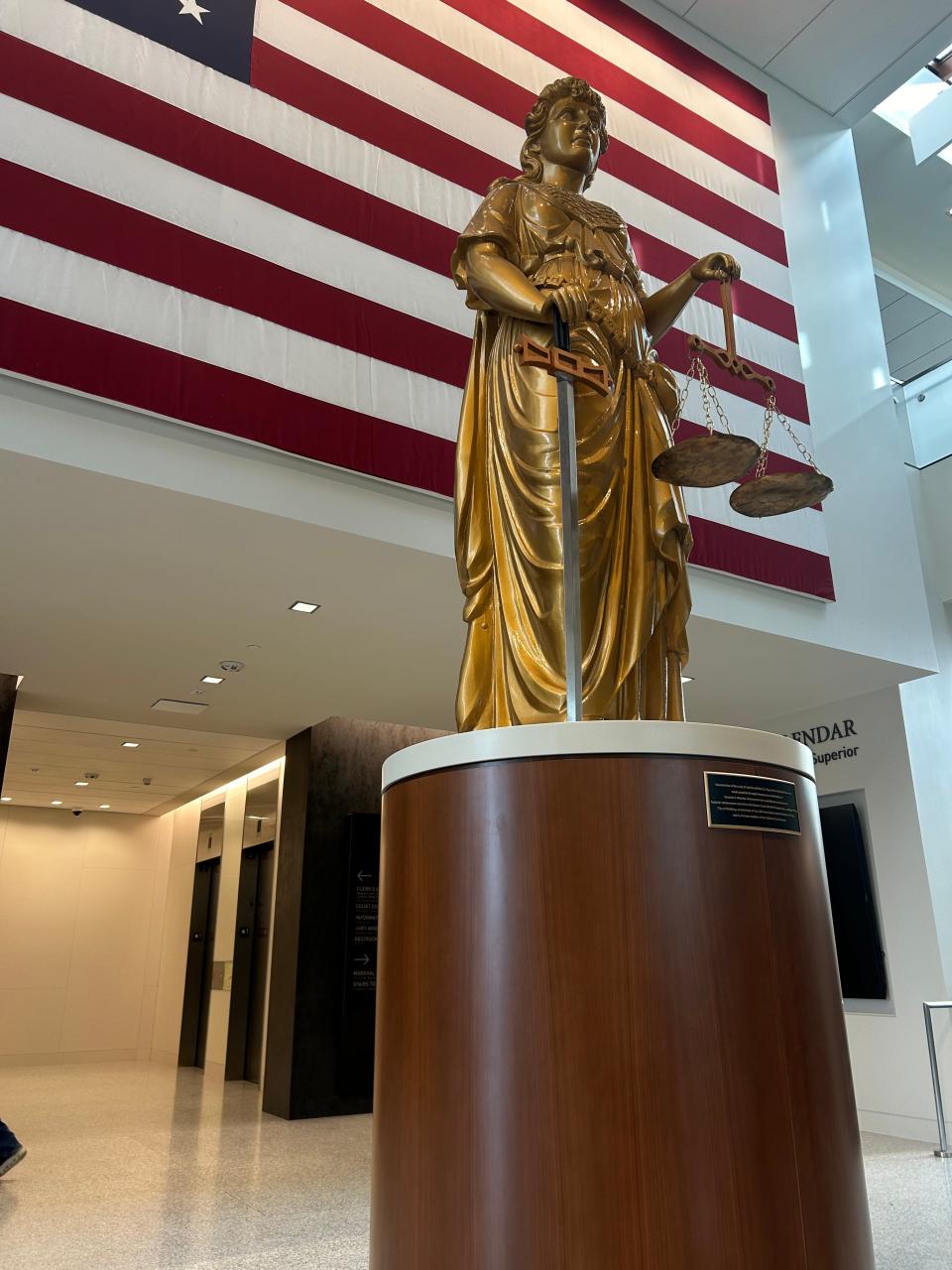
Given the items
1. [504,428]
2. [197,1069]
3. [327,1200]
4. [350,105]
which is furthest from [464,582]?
[197,1069]

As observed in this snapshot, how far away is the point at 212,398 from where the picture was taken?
3.67m

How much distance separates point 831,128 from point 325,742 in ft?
19.5

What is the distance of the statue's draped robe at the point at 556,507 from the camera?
6.77ft

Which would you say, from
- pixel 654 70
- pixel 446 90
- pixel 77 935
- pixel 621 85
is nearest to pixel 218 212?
pixel 446 90

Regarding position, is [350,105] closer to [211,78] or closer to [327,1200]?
[211,78]

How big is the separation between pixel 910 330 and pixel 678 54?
14.2ft

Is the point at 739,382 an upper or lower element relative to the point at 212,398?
upper

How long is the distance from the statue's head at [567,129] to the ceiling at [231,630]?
1.75 meters

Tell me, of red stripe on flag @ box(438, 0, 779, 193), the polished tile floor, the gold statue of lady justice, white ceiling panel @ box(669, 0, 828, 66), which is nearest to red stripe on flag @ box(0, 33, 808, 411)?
red stripe on flag @ box(438, 0, 779, 193)

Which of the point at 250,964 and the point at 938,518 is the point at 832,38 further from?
the point at 250,964

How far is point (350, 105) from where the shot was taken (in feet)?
15.0

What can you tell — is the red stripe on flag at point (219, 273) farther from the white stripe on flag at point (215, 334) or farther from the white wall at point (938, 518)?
the white wall at point (938, 518)

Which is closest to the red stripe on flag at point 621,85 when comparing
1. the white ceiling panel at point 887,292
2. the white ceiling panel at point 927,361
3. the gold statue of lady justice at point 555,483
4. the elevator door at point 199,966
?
the white ceiling panel at point 887,292

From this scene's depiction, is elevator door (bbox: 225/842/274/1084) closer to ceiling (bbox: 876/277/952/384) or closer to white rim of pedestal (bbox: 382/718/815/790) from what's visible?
white rim of pedestal (bbox: 382/718/815/790)
